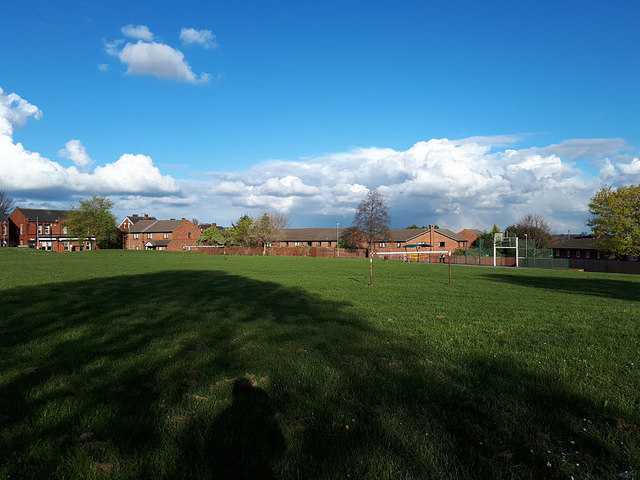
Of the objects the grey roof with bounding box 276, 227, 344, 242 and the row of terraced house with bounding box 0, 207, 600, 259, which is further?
the grey roof with bounding box 276, 227, 344, 242

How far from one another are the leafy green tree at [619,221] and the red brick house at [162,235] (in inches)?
3148

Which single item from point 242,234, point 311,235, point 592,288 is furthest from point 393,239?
point 592,288

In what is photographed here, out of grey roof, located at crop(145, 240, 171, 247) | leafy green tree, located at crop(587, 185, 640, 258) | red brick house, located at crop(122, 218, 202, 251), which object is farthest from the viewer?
red brick house, located at crop(122, 218, 202, 251)

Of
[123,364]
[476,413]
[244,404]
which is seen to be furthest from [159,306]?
[476,413]

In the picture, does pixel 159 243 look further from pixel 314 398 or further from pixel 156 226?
pixel 314 398

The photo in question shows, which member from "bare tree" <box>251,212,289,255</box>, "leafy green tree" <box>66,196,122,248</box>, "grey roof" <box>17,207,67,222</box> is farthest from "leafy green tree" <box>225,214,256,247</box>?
"grey roof" <box>17,207,67,222</box>

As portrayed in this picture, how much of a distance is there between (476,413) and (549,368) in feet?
7.18

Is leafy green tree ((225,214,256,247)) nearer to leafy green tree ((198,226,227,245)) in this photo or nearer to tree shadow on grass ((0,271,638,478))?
leafy green tree ((198,226,227,245))

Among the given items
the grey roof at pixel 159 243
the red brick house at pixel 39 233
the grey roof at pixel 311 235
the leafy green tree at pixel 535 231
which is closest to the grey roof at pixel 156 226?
the grey roof at pixel 159 243

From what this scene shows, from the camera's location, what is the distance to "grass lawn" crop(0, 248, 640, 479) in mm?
3041

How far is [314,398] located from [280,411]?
0.48 m

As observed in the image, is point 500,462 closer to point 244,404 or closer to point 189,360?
point 244,404

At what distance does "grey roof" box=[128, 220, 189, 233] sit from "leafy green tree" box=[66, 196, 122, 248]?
17640mm

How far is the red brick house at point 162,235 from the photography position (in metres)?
87.2
